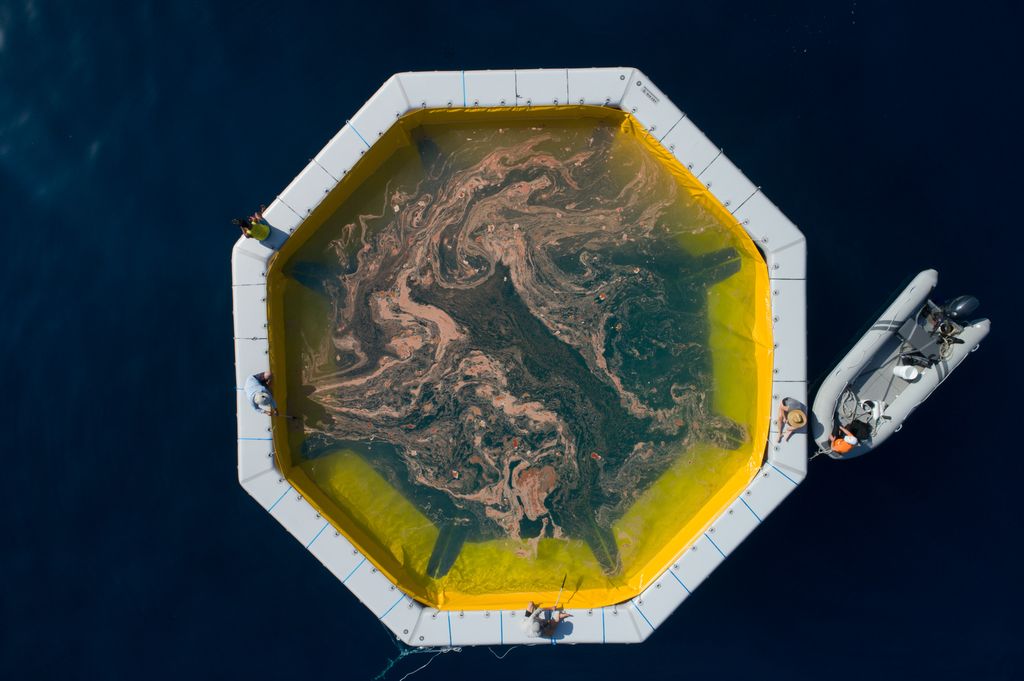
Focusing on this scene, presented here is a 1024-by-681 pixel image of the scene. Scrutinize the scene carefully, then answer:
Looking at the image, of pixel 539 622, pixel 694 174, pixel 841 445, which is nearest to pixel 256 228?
pixel 694 174

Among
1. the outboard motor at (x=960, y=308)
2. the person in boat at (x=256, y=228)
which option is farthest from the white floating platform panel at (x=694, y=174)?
the outboard motor at (x=960, y=308)

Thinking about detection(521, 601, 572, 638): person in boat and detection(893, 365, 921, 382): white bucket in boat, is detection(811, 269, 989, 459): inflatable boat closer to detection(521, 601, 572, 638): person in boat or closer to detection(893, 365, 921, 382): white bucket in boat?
detection(893, 365, 921, 382): white bucket in boat

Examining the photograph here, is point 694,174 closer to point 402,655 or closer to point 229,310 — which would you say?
point 229,310

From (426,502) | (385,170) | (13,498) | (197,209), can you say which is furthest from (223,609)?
(385,170)

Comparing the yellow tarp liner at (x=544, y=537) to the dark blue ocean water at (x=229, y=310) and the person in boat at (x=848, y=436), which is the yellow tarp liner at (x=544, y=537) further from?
the dark blue ocean water at (x=229, y=310)

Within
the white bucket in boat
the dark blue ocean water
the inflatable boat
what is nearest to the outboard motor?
the inflatable boat
